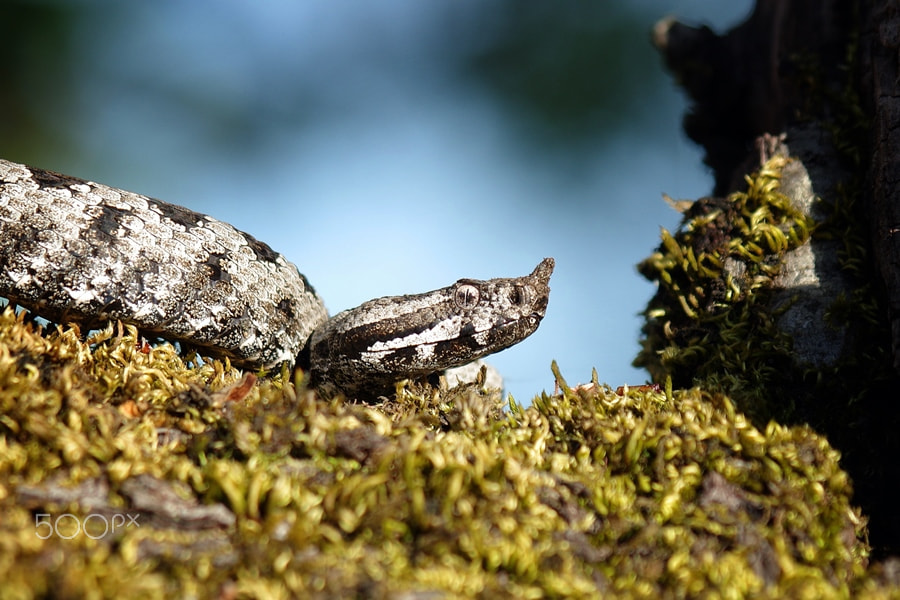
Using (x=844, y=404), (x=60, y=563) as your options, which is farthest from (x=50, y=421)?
(x=844, y=404)

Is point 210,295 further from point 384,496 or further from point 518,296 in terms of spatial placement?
point 384,496

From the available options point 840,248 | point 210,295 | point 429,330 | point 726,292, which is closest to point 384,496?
point 429,330

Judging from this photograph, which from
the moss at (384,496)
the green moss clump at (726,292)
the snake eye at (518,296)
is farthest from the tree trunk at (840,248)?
the snake eye at (518,296)

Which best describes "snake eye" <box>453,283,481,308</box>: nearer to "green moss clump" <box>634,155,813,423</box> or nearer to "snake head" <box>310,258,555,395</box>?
"snake head" <box>310,258,555,395</box>

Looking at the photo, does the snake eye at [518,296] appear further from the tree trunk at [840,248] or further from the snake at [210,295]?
the tree trunk at [840,248]

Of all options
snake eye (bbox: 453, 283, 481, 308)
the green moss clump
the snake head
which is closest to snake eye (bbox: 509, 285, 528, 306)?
the snake head

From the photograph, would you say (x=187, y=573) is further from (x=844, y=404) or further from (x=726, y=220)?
(x=726, y=220)
